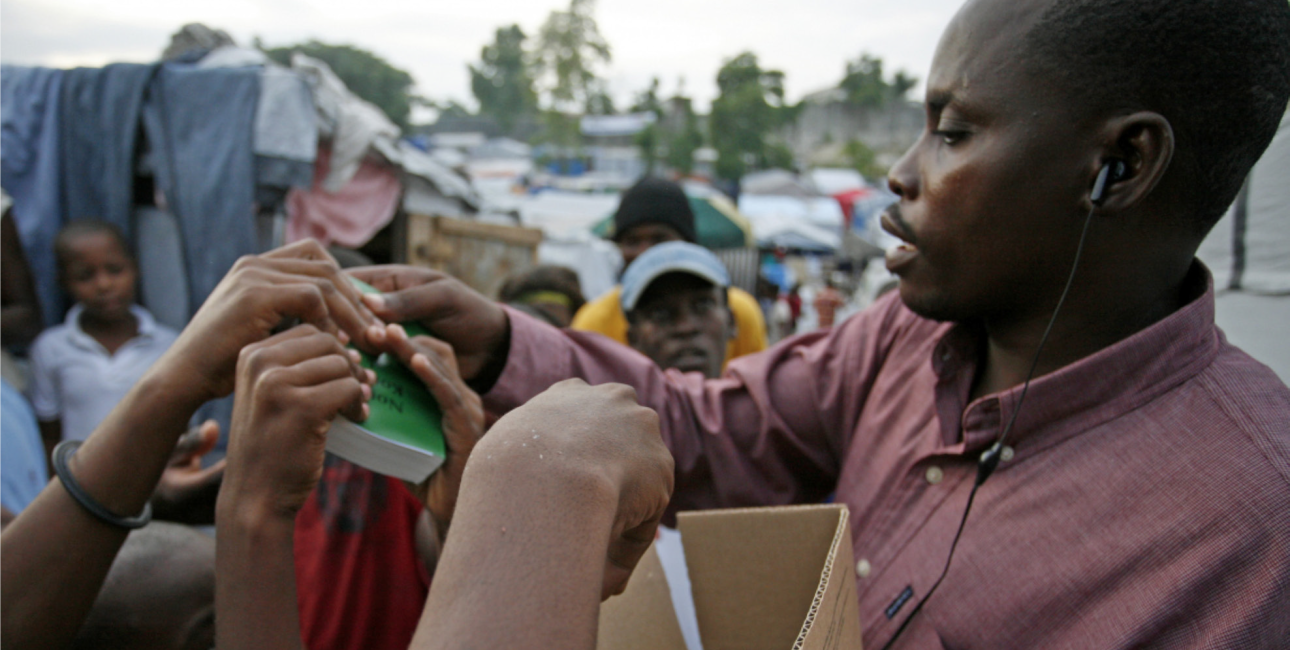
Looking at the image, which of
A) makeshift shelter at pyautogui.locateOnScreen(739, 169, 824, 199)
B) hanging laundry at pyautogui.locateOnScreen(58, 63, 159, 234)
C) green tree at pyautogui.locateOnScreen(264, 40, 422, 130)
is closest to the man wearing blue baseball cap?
hanging laundry at pyautogui.locateOnScreen(58, 63, 159, 234)

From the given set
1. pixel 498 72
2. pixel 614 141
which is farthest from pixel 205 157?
pixel 498 72

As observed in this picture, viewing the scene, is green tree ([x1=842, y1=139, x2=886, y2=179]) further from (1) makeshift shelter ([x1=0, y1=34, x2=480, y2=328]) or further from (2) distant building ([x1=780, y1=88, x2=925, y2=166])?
(1) makeshift shelter ([x1=0, y1=34, x2=480, y2=328])

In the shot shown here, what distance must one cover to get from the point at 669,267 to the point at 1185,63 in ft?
5.83

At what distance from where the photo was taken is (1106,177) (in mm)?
981

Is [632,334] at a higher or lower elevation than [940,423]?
lower

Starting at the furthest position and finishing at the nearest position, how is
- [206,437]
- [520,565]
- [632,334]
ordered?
[632,334]
[206,437]
[520,565]

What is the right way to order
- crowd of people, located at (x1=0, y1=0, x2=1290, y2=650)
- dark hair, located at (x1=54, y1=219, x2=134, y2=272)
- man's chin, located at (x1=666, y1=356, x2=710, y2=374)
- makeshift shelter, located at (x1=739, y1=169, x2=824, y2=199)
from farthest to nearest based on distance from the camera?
makeshift shelter, located at (x1=739, y1=169, x2=824, y2=199) < dark hair, located at (x1=54, y1=219, x2=134, y2=272) < man's chin, located at (x1=666, y1=356, x2=710, y2=374) < crowd of people, located at (x1=0, y1=0, x2=1290, y2=650)

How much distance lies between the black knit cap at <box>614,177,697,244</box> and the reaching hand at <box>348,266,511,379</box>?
253cm

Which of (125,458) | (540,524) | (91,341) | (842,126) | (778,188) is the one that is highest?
(540,524)

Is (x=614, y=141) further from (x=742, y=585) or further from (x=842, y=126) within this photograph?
(x=742, y=585)

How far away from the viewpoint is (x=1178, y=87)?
3.14 ft

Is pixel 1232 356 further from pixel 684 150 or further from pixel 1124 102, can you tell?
pixel 684 150

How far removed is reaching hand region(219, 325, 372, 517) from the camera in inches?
40.3

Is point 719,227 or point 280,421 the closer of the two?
point 280,421
